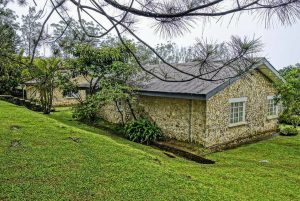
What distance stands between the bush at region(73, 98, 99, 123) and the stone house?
2.29m

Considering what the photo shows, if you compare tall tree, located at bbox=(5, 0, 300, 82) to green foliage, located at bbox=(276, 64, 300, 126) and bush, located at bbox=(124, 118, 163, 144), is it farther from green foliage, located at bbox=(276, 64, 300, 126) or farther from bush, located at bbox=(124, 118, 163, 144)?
green foliage, located at bbox=(276, 64, 300, 126)

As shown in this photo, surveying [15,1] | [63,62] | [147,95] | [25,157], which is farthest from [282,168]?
[63,62]

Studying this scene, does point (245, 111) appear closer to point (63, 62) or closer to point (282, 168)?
point (282, 168)

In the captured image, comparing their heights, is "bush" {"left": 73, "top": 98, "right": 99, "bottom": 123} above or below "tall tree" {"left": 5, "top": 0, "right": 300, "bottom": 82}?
below

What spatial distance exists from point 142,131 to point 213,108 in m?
2.98

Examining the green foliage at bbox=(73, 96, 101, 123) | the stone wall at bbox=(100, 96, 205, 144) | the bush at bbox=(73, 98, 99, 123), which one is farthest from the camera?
the bush at bbox=(73, 98, 99, 123)

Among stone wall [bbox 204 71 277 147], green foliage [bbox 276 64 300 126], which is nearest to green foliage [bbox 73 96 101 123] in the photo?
stone wall [bbox 204 71 277 147]

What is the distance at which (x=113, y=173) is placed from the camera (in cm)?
649

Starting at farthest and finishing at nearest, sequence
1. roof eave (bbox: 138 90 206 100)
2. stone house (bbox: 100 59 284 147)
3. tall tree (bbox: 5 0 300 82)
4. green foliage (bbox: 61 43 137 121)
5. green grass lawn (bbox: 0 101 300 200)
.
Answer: green foliage (bbox: 61 43 137 121) < stone house (bbox: 100 59 284 147) < roof eave (bbox: 138 90 206 100) < green grass lawn (bbox: 0 101 300 200) < tall tree (bbox: 5 0 300 82)

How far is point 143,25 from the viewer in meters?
3.46

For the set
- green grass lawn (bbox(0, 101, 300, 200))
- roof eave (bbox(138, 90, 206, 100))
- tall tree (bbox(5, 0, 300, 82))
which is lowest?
green grass lawn (bbox(0, 101, 300, 200))

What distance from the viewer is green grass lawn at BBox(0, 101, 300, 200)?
5.57 meters

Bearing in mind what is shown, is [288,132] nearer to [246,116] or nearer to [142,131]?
[246,116]

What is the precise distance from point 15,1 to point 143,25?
271 cm
